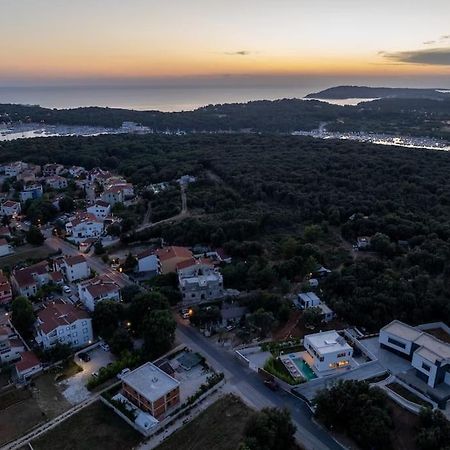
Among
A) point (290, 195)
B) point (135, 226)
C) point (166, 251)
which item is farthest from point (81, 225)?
point (290, 195)

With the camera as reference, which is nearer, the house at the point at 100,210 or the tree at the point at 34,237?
the tree at the point at 34,237

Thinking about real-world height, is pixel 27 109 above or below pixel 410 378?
above

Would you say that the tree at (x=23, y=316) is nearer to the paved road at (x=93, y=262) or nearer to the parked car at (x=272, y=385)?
the paved road at (x=93, y=262)

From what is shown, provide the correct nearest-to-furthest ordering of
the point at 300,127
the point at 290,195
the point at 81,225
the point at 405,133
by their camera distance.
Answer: the point at 81,225
the point at 290,195
the point at 405,133
the point at 300,127

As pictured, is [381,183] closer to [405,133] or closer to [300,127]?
[405,133]

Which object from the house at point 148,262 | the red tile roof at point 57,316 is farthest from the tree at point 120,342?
the house at point 148,262

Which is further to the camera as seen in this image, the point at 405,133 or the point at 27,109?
the point at 27,109

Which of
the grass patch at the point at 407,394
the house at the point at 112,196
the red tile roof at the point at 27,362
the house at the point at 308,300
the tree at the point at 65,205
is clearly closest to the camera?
the grass patch at the point at 407,394
